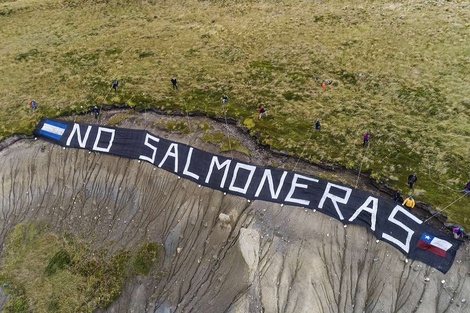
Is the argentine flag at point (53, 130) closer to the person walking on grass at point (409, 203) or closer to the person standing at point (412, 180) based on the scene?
the person walking on grass at point (409, 203)

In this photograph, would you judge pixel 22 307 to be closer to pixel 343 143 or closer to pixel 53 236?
pixel 53 236

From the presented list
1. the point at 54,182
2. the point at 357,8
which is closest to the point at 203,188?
the point at 54,182

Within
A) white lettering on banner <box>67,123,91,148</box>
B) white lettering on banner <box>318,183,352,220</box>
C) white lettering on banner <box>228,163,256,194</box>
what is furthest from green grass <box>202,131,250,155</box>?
white lettering on banner <box>67,123,91,148</box>

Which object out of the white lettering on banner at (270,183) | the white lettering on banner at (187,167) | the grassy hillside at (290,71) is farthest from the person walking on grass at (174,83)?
the white lettering on banner at (270,183)

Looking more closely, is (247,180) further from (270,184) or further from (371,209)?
(371,209)

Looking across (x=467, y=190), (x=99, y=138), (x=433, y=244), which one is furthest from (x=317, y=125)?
(x=99, y=138)

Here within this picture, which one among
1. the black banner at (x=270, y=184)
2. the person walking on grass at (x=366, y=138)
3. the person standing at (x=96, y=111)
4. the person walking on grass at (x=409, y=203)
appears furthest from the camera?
the person standing at (x=96, y=111)
